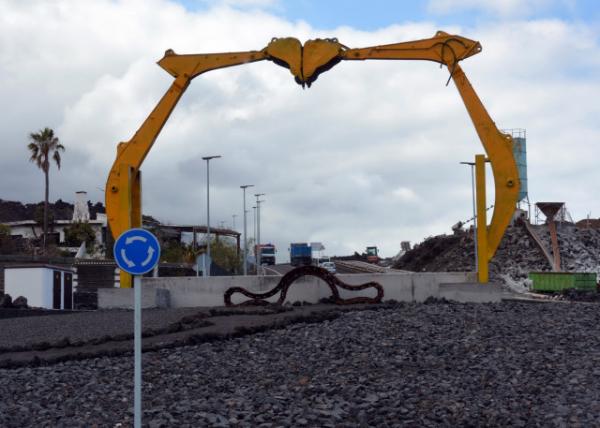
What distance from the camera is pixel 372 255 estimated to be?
4417 inches

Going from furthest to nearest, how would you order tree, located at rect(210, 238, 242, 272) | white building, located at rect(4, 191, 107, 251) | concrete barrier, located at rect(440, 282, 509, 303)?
tree, located at rect(210, 238, 242, 272), white building, located at rect(4, 191, 107, 251), concrete barrier, located at rect(440, 282, 509, 303)

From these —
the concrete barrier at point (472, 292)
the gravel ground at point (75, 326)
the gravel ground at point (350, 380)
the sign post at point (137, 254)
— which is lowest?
the gravel ground at point (350, 380)

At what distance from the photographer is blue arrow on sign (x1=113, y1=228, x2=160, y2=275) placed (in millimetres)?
9797

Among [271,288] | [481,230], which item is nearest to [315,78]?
[271,288]

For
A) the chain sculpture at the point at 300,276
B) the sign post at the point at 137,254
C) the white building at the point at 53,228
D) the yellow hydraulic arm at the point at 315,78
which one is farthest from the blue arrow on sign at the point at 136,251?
the white building at the point at 53,228

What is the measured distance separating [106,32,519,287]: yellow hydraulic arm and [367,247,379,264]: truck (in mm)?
80203

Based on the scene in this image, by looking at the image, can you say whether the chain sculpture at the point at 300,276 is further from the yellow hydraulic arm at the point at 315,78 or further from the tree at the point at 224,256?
the tree at the point at 224,256

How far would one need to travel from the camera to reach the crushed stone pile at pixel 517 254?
62719 mm

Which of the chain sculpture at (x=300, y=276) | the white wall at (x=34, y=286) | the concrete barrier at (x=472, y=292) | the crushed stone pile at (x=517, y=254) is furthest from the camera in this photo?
the crushed stone pile at (x=517, y=254)

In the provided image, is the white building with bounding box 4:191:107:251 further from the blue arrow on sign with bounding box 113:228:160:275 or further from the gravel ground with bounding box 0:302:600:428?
the blue arrow on sign with bounding box 113:228:160:275

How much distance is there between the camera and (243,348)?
52.1 feet

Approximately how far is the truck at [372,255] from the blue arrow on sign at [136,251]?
9625 centimetres

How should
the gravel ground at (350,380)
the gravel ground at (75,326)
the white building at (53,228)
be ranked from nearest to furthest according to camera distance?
the gravel ground at (350,380) → the gravel ground at (75,326) → the white building at (53,228)

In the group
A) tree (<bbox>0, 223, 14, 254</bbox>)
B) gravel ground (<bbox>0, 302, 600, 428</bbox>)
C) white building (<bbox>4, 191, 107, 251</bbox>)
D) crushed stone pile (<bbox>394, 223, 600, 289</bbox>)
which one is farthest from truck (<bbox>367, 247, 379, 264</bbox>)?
gravel ground (<bbox>0, 302, 600, 428</bbox>)
